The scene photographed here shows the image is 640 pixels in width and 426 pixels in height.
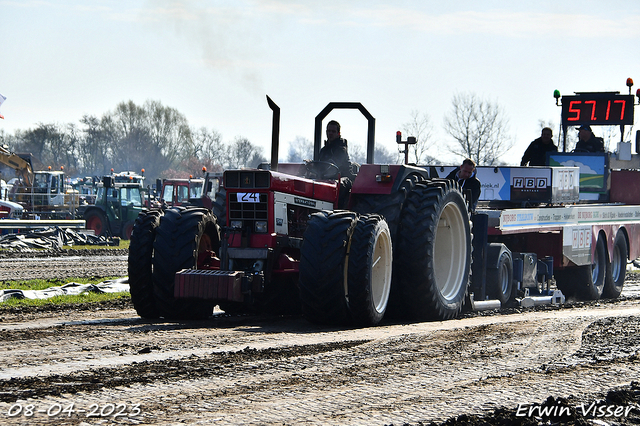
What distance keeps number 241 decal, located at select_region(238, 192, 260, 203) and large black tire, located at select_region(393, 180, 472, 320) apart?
1670 millimetres

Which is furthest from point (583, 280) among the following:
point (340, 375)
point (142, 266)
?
point (340, 375)

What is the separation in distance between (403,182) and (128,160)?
83519 mm

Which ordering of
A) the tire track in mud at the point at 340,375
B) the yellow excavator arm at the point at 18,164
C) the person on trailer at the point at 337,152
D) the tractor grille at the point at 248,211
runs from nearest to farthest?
the tire track in mud at the point at 340,375, the tractor grille at the point at 248,211, the person on trailer at the point at 337,152, the yellow excavator arm at the point at 18,164

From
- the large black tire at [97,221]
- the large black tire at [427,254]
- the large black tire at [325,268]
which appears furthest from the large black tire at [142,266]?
the large black tire at [97,221]

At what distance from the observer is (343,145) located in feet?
34.3

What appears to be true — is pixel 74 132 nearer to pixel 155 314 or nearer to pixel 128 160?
pixel 128 160

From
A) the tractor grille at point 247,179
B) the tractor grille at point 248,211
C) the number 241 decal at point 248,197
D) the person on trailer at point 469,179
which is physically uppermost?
the person on trailer at point 469,179

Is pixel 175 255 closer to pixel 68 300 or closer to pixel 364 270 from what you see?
pixel 364 270

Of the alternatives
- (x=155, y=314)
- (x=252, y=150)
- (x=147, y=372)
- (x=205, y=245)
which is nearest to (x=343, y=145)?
(x=205, y=245)

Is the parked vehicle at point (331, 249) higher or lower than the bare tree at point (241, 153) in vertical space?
lower

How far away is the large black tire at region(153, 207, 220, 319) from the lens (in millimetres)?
8961

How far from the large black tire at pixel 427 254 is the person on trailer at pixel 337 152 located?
957 mm

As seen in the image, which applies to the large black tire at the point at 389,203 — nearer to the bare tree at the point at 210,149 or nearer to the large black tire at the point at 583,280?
the large black tire at the point at 583,280

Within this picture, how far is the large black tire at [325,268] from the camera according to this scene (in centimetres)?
827
